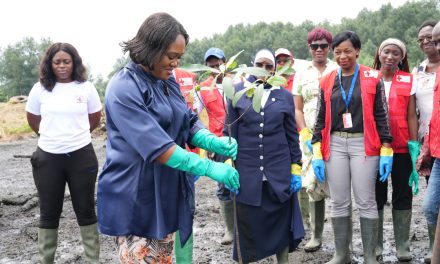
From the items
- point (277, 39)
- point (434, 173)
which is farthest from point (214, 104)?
point (277, 39)

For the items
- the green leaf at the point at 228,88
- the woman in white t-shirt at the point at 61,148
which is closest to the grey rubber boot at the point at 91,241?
the woman in white t-shirt at the point at 61,148

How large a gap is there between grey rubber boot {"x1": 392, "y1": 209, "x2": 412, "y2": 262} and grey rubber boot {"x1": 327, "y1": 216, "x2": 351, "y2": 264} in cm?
42

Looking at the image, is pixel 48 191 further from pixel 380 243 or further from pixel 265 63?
pixel 380 243

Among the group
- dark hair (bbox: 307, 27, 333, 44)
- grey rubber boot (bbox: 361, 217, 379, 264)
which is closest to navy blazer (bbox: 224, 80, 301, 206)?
grey rubber boot (bbox: 361, 217, 379, 264)

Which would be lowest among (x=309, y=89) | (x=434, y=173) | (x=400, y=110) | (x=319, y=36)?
(x=434, y=173)

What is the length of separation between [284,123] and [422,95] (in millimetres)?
1152

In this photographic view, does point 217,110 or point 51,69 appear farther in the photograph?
point 217,110

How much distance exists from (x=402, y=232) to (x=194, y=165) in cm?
248

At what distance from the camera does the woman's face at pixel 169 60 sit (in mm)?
2031

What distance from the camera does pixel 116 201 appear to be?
2.07 m

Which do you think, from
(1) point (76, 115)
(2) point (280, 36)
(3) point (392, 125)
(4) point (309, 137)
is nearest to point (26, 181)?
(1) point (76, 115)

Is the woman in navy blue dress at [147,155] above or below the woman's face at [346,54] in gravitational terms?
below

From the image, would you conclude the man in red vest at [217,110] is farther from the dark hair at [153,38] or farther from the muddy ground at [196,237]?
the dark hair at [153,38]

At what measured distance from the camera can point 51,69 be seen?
3660mm
